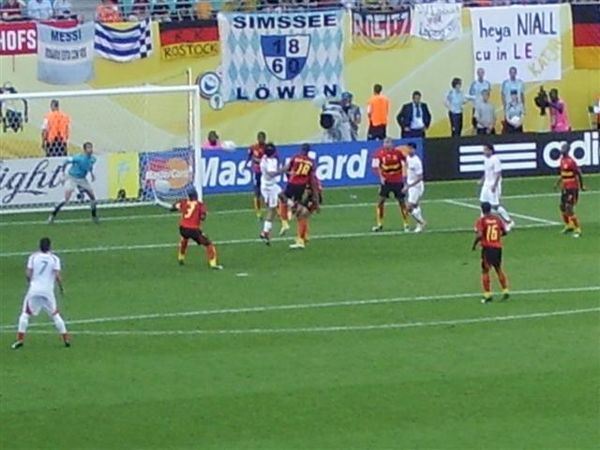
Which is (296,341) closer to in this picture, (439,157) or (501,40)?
(439,157)

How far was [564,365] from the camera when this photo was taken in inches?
1040

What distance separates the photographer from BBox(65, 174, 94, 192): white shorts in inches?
1592

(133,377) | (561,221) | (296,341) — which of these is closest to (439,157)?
(561,221)

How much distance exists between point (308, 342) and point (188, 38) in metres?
21.1

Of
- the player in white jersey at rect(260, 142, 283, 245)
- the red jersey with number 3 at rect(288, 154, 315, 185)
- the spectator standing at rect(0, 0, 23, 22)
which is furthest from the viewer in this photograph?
the spectator standing at rect(0, 0, 23, 22)

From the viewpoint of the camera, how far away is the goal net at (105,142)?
41.8 meters

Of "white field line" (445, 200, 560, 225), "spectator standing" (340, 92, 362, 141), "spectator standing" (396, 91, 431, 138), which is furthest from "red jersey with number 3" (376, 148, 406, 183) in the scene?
"spectator standing" (396, 91, 431, 138)

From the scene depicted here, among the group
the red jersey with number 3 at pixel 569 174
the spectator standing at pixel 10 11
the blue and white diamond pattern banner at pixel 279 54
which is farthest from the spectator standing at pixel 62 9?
the red jersey with number 3 at pixel 569 174

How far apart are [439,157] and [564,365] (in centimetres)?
2094

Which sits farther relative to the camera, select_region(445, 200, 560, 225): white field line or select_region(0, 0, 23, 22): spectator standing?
select_region(0, 0, 23, 22): spectator standing

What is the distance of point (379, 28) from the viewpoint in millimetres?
50000

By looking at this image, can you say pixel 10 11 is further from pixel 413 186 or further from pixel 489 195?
pixel 489 195

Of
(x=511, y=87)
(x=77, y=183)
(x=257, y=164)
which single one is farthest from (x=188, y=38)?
(x=77, y=183)

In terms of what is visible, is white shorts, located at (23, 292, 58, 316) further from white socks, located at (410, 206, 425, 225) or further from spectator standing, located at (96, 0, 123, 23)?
spectator standing, located at (96, 0, 123, 23)
